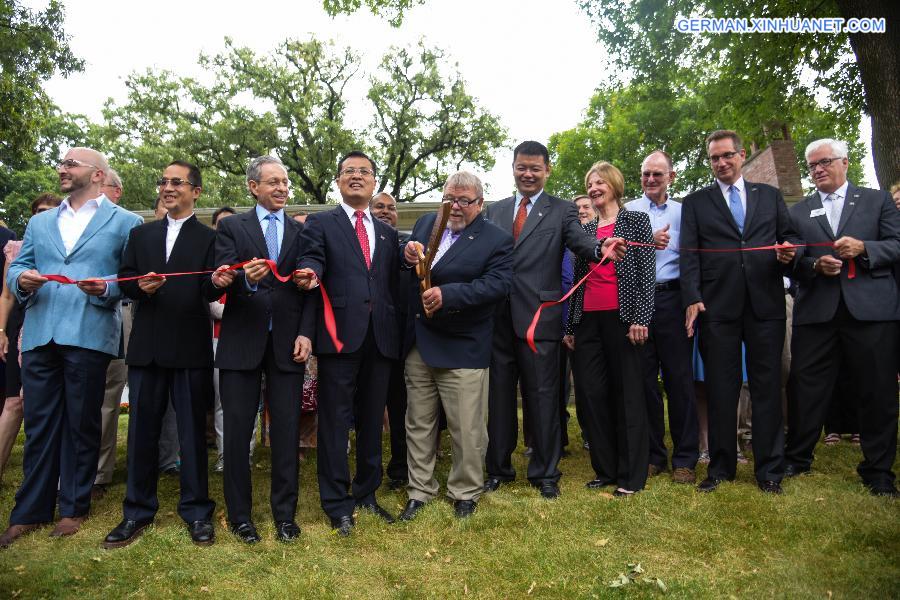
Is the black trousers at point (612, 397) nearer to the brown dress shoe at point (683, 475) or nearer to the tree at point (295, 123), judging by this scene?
the brown dress shoe at point (683, 475)

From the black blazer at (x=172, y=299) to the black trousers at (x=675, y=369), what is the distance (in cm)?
325

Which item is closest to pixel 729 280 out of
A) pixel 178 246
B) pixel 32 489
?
pixel 178 246

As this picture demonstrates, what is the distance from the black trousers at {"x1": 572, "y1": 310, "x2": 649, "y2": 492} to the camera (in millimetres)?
4824

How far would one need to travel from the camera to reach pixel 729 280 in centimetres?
488

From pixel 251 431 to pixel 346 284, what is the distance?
3.61 feet

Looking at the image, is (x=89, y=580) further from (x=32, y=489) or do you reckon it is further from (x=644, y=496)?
(x=644, y=496)

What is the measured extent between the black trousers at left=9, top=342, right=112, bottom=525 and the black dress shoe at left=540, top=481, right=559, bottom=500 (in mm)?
3048

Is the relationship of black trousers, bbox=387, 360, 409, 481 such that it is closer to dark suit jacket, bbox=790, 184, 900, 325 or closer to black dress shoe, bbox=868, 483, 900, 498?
dark suit jacket, bbox=790, 184, 900, 325

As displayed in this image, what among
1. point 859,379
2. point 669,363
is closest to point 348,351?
point 669,363

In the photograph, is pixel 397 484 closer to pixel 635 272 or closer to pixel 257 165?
pixel 635 272

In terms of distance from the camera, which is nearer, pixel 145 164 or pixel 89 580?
pixel 89 580

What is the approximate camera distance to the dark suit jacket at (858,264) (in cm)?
477

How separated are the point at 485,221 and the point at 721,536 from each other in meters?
2.47

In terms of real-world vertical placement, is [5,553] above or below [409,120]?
below
